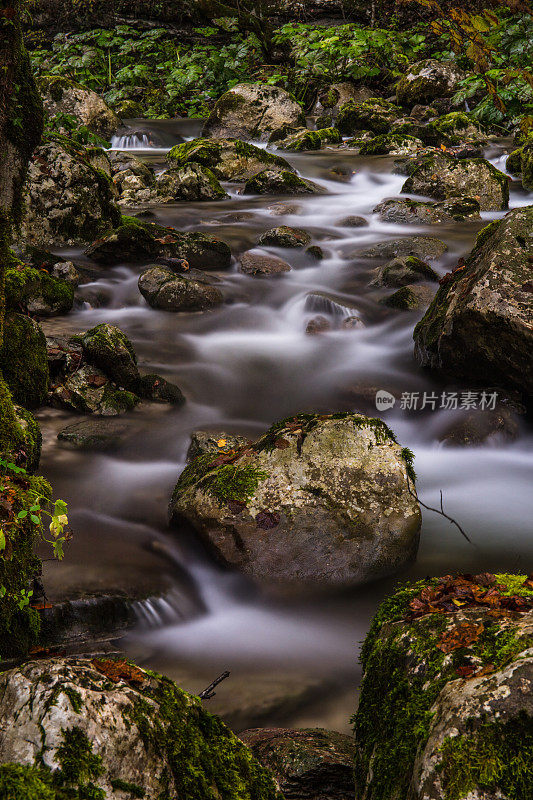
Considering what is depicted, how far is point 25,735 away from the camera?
1.46 meters

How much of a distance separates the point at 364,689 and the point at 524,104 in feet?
57.8

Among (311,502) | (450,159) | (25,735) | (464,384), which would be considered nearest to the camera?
(25,735)

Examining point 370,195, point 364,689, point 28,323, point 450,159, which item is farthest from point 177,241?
point 364,689

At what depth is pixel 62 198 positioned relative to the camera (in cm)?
902

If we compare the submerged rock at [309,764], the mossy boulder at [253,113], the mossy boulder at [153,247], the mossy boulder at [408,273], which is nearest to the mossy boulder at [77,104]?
the mossy boulder at [253,113]

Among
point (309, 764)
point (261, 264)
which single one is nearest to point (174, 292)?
point (261, 264)

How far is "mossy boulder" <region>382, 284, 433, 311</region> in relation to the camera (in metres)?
7.75

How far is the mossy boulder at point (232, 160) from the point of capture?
1358 cm

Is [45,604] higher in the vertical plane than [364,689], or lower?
lower

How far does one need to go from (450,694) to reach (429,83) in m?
20.5

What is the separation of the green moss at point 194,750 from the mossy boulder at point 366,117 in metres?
17.6

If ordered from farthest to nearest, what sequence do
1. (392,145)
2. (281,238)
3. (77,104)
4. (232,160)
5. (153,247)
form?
1. (77,104)
2. (392,145)
3. (232,160)
4. (281,238)
5. (153,247)

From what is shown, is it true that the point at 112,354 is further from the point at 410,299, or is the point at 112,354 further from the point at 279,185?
the point at 279,185

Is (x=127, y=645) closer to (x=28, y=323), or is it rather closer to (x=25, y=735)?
(x=25, y=735)
